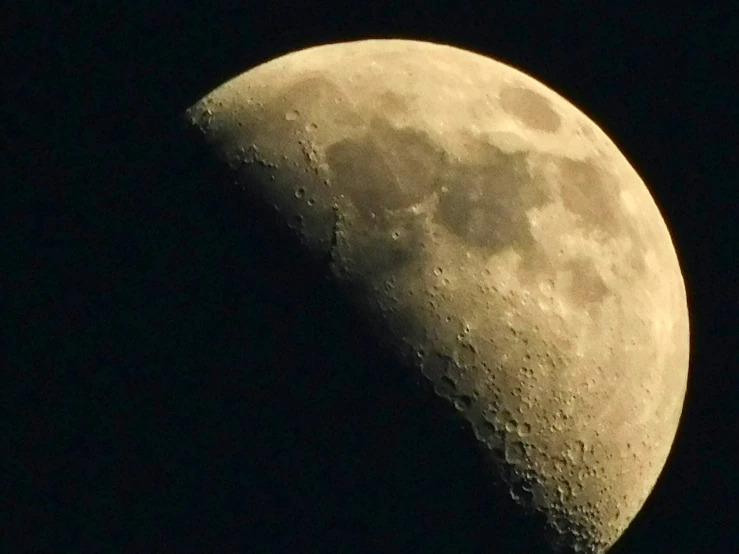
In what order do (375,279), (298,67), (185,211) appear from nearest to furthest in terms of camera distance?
(375,279), (185,211), (298,67)

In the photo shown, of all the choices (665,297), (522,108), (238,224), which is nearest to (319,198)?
(238,224)

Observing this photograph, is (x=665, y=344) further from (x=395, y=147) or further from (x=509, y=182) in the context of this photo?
(x=395, y=147)

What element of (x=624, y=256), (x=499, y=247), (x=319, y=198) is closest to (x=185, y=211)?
(x=319, y=198)

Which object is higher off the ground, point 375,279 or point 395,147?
point 395,147

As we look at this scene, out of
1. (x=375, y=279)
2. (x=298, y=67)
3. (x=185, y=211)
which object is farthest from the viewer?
(x=298, y=67)

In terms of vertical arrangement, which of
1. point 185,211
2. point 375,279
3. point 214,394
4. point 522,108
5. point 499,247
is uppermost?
point 522,108

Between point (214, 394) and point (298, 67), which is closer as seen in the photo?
point (214, 394)
